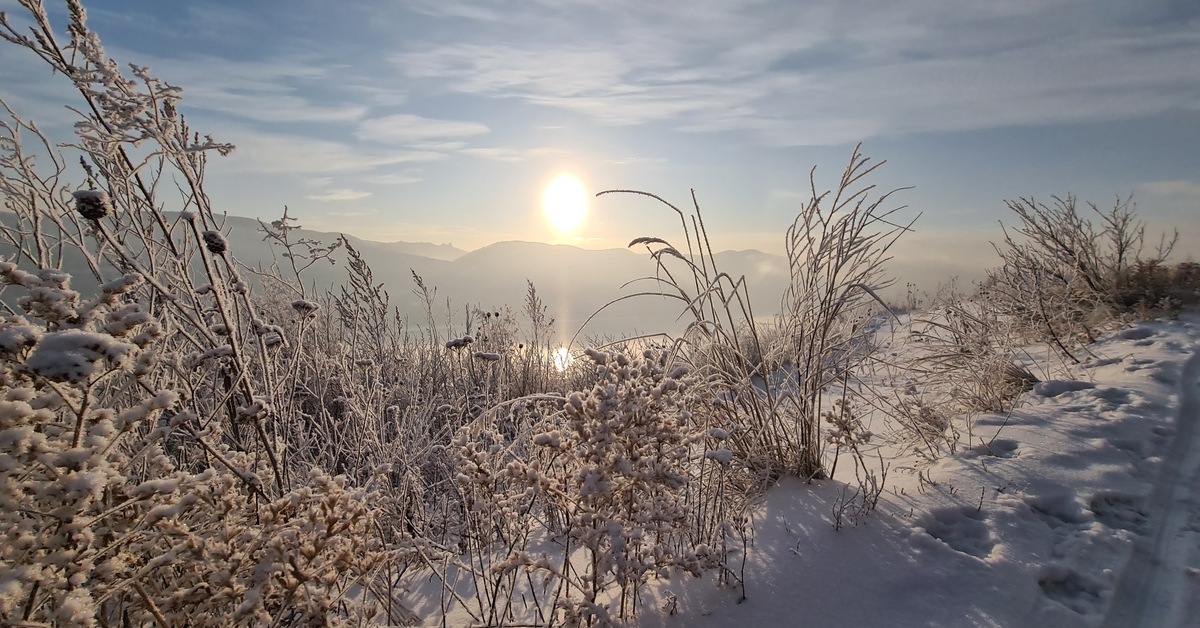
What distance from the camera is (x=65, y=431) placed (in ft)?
4.20

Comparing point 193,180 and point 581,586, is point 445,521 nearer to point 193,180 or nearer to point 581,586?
point 581,586

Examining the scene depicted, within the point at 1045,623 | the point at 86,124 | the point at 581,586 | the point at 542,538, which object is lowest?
the point at 542,538

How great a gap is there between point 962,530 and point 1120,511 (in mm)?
742

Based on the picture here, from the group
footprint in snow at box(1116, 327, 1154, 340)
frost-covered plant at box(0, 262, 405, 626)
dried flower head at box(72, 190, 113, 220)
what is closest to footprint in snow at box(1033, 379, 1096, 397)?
footprint in snow at box(1116, 327, 1154, 340)

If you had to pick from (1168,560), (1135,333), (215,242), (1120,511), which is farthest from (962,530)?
(1135,333)

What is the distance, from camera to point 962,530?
7.19 ft

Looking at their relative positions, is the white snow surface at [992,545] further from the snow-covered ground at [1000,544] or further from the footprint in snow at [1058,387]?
the footprint in snow at [1058,387]

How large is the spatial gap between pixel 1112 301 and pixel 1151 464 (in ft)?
13.4

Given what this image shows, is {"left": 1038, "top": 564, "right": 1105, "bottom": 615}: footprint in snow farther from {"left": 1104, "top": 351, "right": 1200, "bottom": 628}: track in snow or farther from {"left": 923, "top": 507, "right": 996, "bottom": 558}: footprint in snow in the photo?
{"left": 923, "top": 507, "right": 996, "bottom": 558}: footprint in snow

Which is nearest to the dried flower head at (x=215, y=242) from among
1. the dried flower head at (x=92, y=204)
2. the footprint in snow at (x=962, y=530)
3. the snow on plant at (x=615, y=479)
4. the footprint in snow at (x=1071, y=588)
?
the dried flower head at (x=92, y=204)

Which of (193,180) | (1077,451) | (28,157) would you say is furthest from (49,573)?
(1077,451)

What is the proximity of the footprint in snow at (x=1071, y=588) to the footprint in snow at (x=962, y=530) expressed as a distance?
0.55 feet

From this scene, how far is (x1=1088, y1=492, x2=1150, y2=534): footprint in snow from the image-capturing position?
2.27 metres

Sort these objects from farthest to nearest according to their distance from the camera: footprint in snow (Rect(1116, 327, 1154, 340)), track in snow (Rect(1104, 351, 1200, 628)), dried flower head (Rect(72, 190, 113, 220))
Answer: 1. footprint in snow (Rect(1116, 327, 1154, 340))
2. track in snow (Rect(1104, 351, 1200, 628))
3. dried flower head (Rect(72, 190, 113, 220))
